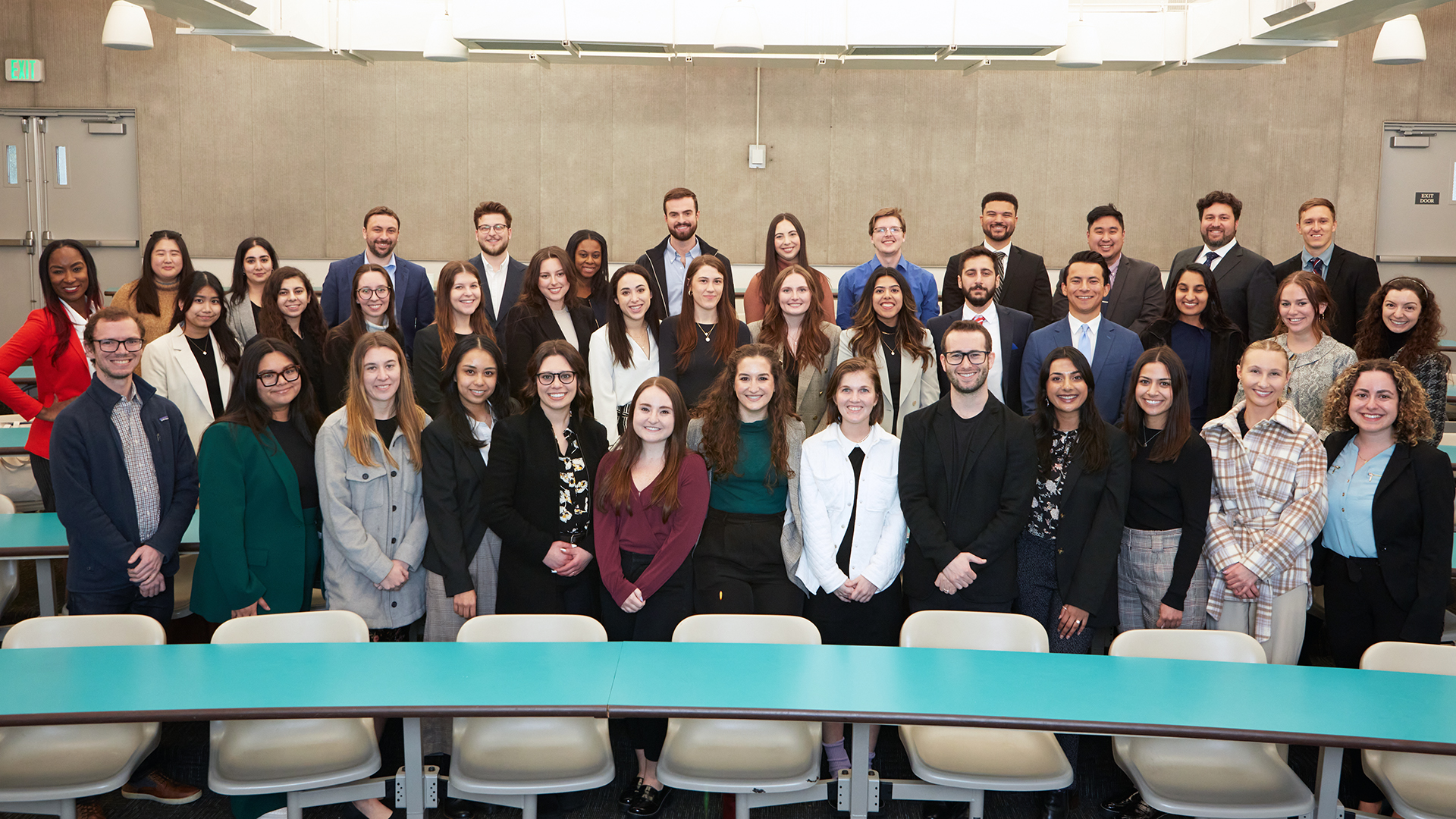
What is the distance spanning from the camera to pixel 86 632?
3205 millimetres

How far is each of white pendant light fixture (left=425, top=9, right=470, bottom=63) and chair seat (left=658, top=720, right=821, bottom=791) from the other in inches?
194

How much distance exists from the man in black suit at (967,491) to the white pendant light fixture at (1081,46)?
3.57 metres

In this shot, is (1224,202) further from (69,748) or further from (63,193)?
(63,193)

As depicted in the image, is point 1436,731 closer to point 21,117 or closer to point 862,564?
point 862,564

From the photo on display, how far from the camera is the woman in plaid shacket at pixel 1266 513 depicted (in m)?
3.51

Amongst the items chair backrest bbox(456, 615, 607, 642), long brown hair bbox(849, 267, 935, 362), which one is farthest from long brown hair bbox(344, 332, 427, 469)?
long brown hair bbox(849, 267, 935, 362)

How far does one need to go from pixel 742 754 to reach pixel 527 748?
636mm

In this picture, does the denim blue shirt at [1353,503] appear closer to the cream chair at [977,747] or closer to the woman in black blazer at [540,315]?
the cream chair at [977,747]

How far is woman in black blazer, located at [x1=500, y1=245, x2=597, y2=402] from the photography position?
4.90m

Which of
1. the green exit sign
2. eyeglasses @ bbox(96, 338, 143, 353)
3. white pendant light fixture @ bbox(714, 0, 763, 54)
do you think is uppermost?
the green exit sign

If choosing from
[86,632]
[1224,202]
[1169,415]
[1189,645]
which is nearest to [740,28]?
[1224,202]

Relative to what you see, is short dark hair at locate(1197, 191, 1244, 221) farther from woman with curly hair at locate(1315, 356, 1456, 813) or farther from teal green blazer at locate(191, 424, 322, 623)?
teal green blazer at locate(191, 424, 322, 623)

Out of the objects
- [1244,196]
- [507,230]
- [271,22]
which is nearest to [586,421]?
[507,230]

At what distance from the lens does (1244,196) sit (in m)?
9.81
